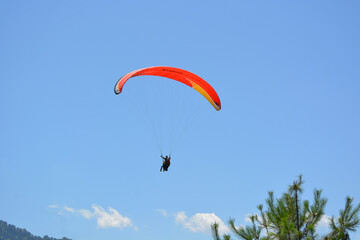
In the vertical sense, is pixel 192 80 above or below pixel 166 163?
above

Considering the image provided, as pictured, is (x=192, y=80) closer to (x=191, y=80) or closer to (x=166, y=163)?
(x=191, y=80)

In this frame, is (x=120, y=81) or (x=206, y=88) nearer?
(x=120, y=81)

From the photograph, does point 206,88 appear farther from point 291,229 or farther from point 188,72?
point 291,229

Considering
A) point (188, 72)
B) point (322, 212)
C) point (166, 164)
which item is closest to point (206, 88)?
point (188, 72)

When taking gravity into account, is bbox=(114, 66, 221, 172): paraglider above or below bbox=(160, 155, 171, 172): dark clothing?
above

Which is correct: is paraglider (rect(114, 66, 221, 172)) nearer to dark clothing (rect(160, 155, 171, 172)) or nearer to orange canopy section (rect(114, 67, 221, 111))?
orange canopy section (rect(114, 67, 221, 111))

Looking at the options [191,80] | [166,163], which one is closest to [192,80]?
[191,80]

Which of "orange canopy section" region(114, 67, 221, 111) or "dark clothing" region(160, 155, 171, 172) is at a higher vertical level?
"orange canopy section" region(114, 67, 221, 111)

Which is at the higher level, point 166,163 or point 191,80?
point 191,80

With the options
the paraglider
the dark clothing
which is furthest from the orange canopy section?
the dark clothing

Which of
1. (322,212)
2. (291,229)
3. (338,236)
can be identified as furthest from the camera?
(322,212)

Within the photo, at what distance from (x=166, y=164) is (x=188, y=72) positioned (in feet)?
15.1

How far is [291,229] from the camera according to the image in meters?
11.5

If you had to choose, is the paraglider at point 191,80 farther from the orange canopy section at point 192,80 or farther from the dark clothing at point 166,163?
the dark clothing at point 166,163
